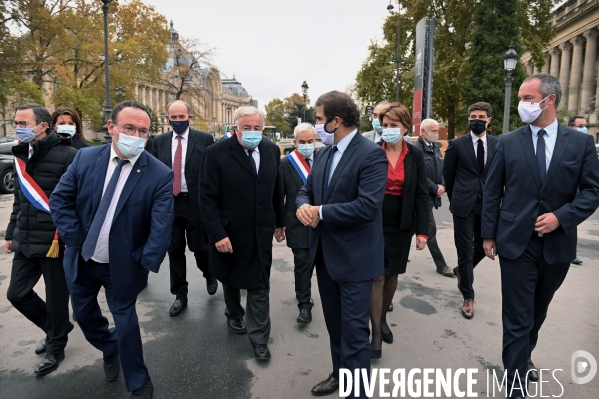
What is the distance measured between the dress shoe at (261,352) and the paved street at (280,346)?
59mm

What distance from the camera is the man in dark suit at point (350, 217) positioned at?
9.43ft

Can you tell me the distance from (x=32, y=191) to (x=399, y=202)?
3167 millimetres

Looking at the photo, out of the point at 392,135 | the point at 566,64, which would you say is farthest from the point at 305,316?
the point at 566,64

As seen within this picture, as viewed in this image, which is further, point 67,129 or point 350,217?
point 67,129

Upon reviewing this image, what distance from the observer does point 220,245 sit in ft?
12.6

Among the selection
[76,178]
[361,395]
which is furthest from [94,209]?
[361,395]

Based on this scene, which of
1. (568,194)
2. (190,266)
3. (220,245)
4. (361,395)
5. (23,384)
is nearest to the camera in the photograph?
(361,395)

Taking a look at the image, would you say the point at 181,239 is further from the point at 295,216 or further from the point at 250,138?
the point at 250,138

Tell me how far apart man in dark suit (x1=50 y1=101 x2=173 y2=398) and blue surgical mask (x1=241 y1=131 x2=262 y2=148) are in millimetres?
948

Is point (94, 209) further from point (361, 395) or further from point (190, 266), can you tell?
point (190, 266)

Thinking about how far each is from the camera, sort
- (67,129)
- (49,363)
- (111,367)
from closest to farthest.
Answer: (111,367), (49,363), (67,129)

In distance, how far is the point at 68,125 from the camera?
5000 millimetres

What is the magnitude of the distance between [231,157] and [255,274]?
43.0 inches

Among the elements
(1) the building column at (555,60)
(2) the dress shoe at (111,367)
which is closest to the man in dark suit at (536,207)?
(2) the dress shoe at (111,367)
